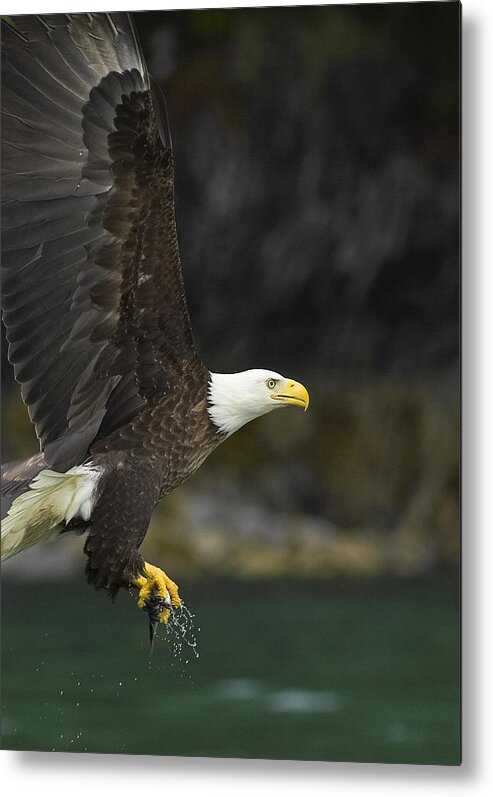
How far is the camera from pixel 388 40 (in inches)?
110

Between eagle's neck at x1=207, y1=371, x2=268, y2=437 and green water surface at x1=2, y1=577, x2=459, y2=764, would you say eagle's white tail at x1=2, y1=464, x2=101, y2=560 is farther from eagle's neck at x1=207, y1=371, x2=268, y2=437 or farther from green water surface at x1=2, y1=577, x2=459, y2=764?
eagle's neck at x1=207, y1=371, x2=268, y2=437

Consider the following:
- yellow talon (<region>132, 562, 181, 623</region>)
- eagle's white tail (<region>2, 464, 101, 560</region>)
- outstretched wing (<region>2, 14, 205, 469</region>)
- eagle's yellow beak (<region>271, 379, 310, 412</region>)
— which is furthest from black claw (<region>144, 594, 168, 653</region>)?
eagle's yellow beak (<region>271, 379, 310, 412</region>)

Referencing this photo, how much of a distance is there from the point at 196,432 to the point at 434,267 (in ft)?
2.25

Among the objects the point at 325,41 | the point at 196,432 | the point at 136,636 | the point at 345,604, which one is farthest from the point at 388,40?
the point at 136,636

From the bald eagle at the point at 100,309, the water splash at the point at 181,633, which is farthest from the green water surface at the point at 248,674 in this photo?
the bald eagle at the point at 100,309

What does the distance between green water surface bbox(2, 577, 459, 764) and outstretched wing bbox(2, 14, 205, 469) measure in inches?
17.8

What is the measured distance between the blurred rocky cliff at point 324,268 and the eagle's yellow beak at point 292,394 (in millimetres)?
29

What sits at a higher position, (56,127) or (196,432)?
(56,127)

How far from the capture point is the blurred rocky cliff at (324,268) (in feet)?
9.08

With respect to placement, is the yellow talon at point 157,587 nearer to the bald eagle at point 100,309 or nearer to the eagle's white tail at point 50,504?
the bald eagle at point 100,309

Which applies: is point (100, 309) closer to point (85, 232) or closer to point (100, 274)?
point (100, 274)

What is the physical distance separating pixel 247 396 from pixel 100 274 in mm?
464

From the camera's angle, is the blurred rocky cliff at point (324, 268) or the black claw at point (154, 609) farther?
the black claw at point (154, 609)

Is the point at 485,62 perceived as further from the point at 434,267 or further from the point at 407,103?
the point at 434,267
